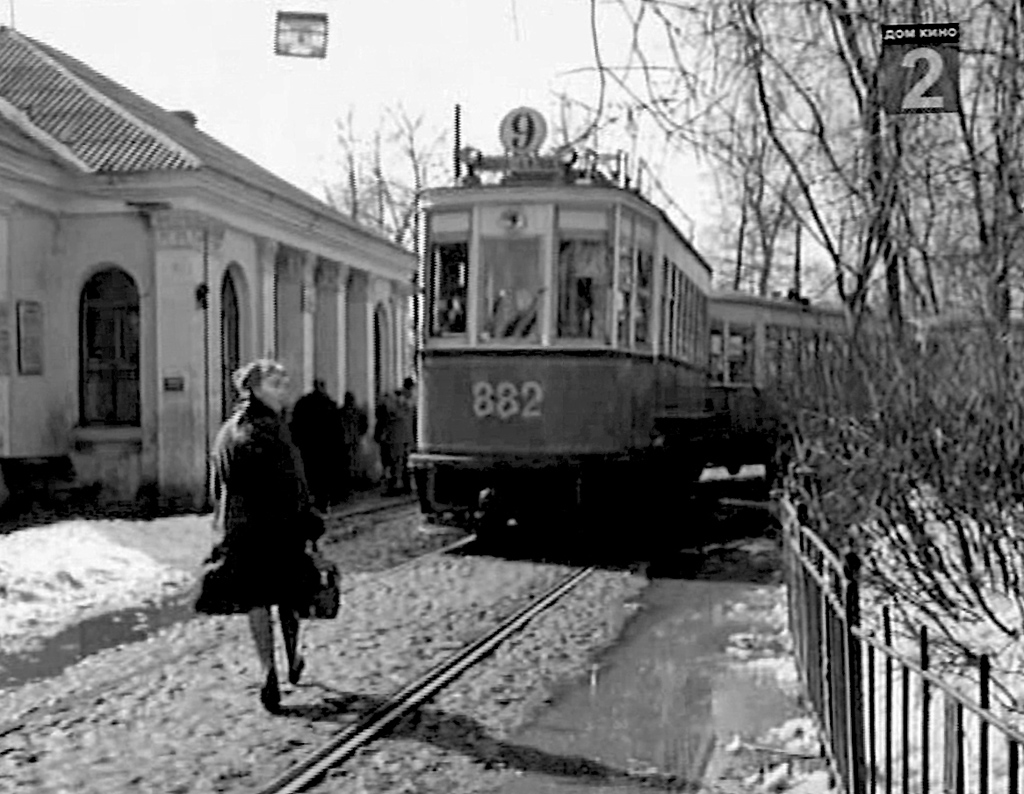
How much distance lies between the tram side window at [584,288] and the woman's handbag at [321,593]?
7089 millimetres

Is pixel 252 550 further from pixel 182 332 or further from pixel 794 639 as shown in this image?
pixel 182 332

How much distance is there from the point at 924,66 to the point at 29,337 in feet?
51.8

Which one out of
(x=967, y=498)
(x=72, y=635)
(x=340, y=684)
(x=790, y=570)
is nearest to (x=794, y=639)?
(x=790, y=570)

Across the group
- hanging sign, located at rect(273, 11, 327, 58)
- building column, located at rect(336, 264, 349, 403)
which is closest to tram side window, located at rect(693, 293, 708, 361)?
building column, located at rect(336, 264, 349, 403)

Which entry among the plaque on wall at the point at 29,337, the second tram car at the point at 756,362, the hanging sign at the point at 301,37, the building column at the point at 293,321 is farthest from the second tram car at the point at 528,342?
the building column at the point at 293,321

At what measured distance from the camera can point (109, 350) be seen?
22.7 metres

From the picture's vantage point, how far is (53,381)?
22188 mm

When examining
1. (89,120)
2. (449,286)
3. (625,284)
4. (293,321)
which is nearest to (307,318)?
(293,321)

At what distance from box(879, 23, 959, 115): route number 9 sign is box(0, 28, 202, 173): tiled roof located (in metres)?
14.6

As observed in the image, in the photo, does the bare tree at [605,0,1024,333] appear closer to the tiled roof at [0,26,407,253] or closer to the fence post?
the fence post

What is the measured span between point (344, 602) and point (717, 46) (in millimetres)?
6281

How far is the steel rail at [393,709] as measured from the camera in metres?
6.50

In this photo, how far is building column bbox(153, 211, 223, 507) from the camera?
21766 millimetres

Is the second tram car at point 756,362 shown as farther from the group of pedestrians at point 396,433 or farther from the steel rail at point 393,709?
the group of pedestrians at point 396,433
